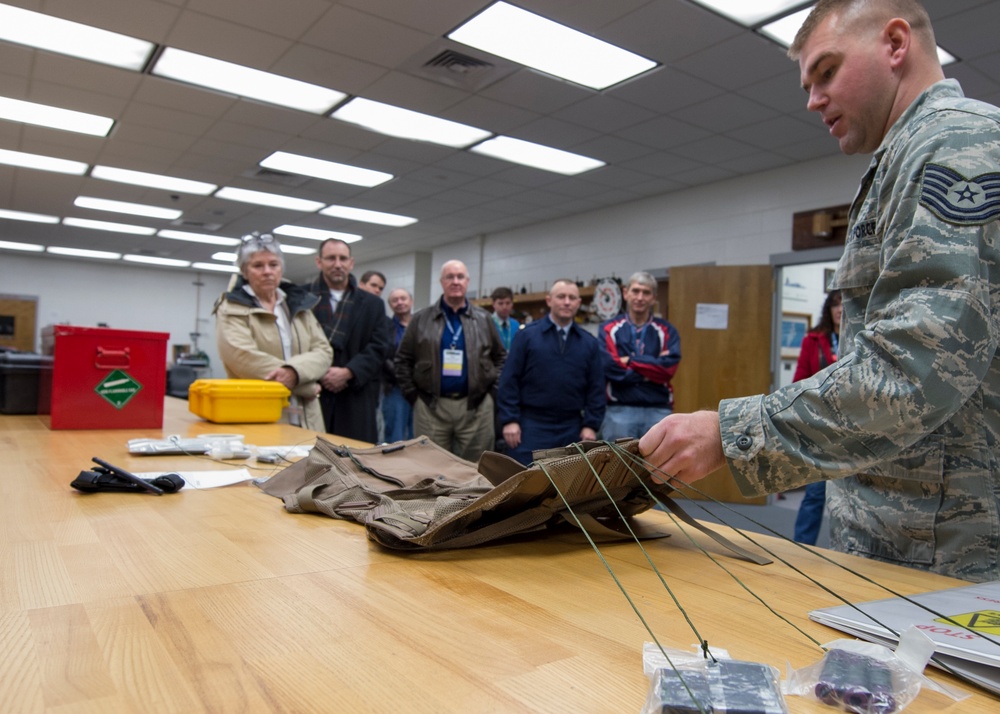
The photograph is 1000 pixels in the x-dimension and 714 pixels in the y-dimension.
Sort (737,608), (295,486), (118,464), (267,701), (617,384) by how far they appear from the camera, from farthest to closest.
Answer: (617,384) < (118,464) < (295,486) < (737,608) < (267,701)

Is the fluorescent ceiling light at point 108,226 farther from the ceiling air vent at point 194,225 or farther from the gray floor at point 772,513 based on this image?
the gray floor at point 772,513

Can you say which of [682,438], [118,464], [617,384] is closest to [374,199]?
[617,384]

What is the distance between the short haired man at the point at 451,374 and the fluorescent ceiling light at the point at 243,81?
1.94 m

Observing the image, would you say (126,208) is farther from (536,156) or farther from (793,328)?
(793,328)

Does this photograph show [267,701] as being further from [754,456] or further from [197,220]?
[197,220]

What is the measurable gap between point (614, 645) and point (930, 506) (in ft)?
2.15

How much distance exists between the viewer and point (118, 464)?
1.60 meters

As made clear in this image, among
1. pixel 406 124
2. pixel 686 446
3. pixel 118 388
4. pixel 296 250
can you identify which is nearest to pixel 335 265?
pixel 118 388

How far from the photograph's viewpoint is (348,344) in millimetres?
3676

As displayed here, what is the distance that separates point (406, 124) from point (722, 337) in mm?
3110

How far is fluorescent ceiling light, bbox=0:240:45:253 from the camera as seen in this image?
11652 millimetres

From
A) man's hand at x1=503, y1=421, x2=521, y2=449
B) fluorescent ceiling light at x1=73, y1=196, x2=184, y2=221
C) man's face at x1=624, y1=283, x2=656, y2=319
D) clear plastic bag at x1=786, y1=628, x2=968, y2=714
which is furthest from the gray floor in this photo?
fluorescent ceiling light at x1=73, y1=196, x2=184, y2=221

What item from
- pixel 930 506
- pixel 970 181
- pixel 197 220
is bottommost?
pixel 930 506

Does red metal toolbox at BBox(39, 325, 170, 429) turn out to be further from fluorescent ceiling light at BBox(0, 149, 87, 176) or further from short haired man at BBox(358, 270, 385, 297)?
fluorescent ceiling light at BBox(0, 149, 87, 176)
